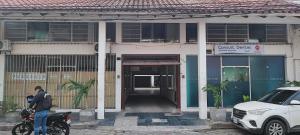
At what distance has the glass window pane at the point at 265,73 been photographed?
16922 millimetres

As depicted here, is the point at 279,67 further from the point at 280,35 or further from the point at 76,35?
the point at 76,35

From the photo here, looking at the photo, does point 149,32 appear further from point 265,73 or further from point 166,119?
point 265,73

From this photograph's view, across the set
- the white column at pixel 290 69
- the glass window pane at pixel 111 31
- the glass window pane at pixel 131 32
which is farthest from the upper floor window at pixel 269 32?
the glass window pane at pixel 111 31

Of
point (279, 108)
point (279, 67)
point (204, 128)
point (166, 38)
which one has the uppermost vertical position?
point (166, 38)

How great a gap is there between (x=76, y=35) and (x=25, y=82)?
331cm

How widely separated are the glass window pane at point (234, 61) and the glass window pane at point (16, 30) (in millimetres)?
9808

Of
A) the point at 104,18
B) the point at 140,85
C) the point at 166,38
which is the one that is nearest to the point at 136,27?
the point at 166,38

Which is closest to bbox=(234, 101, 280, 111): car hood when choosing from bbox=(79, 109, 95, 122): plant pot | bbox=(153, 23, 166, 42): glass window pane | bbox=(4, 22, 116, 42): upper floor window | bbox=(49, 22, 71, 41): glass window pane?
bbox=(79, 109, 95, 122): plant pot

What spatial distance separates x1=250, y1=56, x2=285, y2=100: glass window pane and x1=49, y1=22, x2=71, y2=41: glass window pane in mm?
9073

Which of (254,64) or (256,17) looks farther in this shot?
(254,64)

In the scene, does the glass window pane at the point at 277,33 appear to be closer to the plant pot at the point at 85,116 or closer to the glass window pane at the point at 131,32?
the glass window pane at the point at 131,32

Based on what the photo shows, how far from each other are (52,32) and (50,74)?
203 cm

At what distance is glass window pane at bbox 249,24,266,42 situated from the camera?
17.0 meters

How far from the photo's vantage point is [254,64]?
16906mm
